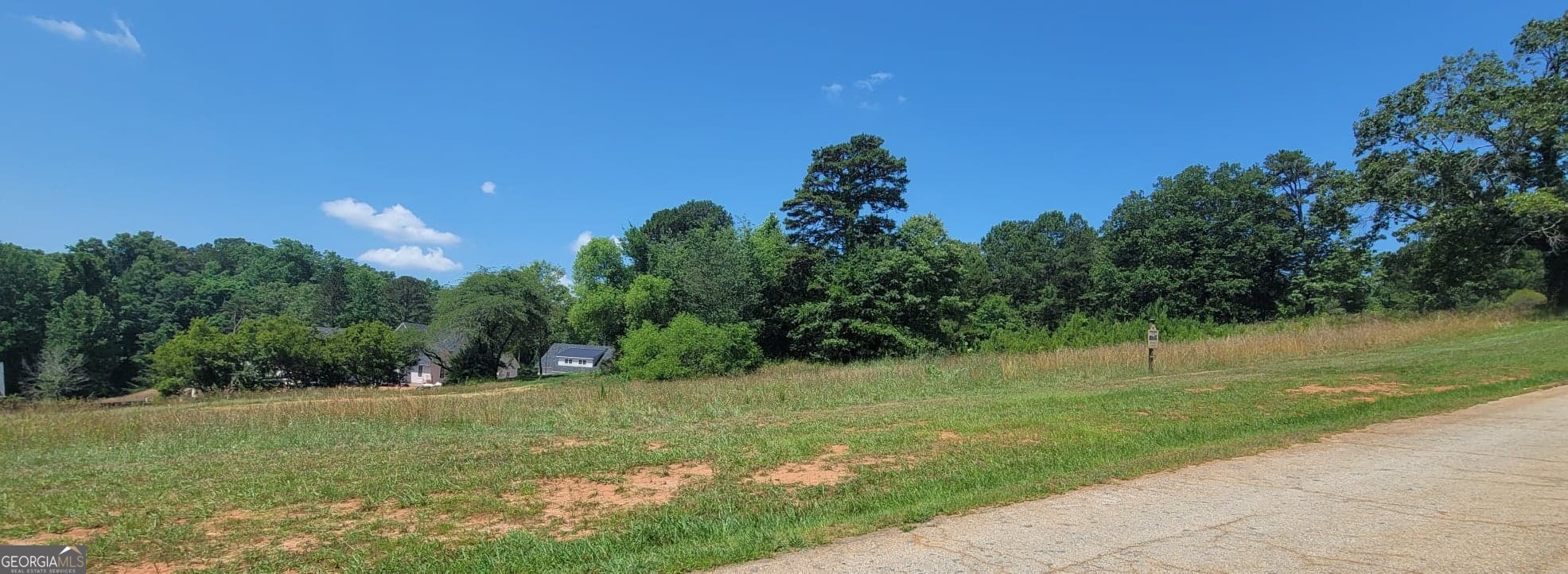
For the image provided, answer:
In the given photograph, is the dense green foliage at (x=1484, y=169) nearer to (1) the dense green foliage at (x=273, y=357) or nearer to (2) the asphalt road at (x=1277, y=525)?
(2) the asphalt road at (x=1277, y=525)

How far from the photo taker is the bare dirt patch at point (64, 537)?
5.10 metres

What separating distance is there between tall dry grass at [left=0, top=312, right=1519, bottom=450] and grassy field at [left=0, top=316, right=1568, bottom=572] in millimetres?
Answer: 121

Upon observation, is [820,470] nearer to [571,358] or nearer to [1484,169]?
[1484,169]

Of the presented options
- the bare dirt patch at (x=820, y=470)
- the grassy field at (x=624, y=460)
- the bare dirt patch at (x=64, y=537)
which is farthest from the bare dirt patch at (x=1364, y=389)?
the bare dirt patch at (x=64, y=537)

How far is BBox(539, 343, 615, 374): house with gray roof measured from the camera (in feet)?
233

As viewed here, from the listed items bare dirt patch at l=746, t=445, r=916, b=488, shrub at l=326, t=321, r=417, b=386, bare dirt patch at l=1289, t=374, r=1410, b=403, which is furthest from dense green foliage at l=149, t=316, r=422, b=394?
bare dirt patch at l=1289, t=374, r=1410, b=403

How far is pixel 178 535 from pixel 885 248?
128 feet

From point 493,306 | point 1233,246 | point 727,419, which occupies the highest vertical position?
point 1233,246

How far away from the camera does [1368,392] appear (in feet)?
38.6

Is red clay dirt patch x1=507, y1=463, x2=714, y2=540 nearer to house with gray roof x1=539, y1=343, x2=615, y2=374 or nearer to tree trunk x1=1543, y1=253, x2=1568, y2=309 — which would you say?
tree trunk x1=1543, y1=253, x2=1568, y2=309

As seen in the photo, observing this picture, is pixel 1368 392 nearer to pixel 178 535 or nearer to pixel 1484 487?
pixel 1484 487

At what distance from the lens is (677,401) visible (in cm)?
1455

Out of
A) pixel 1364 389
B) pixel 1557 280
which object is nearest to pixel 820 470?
pixel 1364 389

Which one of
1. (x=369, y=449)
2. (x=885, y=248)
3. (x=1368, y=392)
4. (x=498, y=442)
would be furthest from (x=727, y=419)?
(x=885, y=248)
